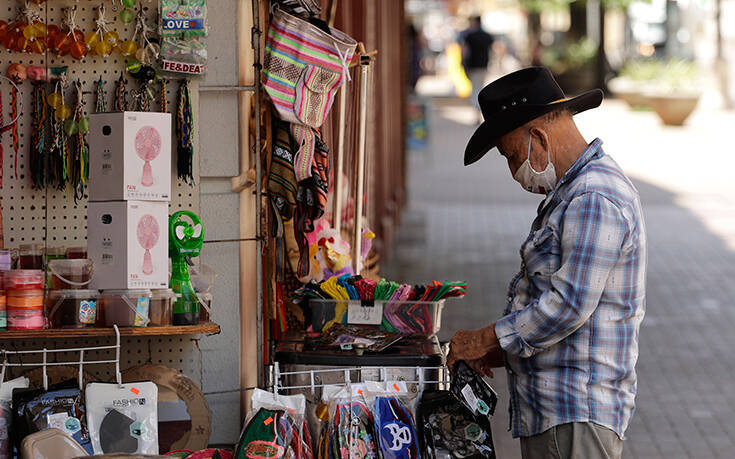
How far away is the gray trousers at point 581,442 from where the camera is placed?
3010 millimetres

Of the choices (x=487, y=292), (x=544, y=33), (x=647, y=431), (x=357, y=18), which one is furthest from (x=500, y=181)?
(x=544, y=33)

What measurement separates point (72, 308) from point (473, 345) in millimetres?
1340

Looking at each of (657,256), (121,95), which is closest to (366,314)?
(121,95)

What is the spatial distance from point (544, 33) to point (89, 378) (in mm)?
33690

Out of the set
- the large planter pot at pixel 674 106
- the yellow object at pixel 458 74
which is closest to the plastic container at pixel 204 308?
the large planter pot at pixel 674 106

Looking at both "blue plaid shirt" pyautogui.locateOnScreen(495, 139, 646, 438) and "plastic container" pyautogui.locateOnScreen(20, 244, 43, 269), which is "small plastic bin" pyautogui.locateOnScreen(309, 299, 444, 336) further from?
"plastic container" pyautogui.locateOnScreen(20, 244, 43, 269)

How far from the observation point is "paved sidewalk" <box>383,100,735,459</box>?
6.08 metres

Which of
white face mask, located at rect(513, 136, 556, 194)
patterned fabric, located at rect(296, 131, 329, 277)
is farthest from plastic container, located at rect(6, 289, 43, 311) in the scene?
white face mask, located at rect(513, 136, 556, 194)

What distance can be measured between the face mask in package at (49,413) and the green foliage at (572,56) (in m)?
27.2

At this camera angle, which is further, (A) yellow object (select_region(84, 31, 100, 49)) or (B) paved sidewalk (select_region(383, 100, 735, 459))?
(B) paved sidewalk (select_region(383, 100, 735, 459))

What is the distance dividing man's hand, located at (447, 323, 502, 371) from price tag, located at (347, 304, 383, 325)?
53 cm

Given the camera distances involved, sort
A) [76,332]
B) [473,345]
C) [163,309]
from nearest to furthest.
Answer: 1. [473,345]
2. [76,332]
3. [163,309]

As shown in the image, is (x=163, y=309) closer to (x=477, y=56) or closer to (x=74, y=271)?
(x=74, y=271)

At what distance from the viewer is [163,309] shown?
11.6 ft
